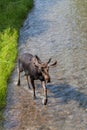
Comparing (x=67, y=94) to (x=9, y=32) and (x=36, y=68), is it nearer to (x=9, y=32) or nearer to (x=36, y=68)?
(x=36, y=68)

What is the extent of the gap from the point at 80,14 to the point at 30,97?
13019 millimetres

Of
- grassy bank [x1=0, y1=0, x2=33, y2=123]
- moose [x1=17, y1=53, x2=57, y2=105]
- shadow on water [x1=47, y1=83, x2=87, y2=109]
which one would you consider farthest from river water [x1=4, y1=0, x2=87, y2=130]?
moose [x1=17, y1=53, x2=57, y2=105]

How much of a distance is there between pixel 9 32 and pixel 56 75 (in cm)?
683

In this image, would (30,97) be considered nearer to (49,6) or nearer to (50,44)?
(50,44)

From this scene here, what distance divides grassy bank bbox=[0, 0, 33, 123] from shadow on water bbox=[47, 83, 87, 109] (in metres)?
2.22

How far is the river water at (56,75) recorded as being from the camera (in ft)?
46.9

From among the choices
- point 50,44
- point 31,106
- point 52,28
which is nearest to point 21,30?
point 52,28

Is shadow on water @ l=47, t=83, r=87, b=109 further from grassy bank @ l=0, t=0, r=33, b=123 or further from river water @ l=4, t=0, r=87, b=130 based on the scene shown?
grassy bank @ l=0, t=0, r=33, b=123

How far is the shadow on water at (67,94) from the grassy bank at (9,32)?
2.22 metres

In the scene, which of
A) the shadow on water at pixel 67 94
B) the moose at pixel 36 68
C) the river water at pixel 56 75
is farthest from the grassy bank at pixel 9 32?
the shadow on water at pixel 67 94

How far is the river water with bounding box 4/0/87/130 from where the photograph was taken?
563 inches

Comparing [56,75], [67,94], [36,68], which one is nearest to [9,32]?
[56,75]

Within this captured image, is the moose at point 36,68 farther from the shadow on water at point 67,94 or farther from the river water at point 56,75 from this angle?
the shadow on water at point 67,94

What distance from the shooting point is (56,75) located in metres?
18.0
